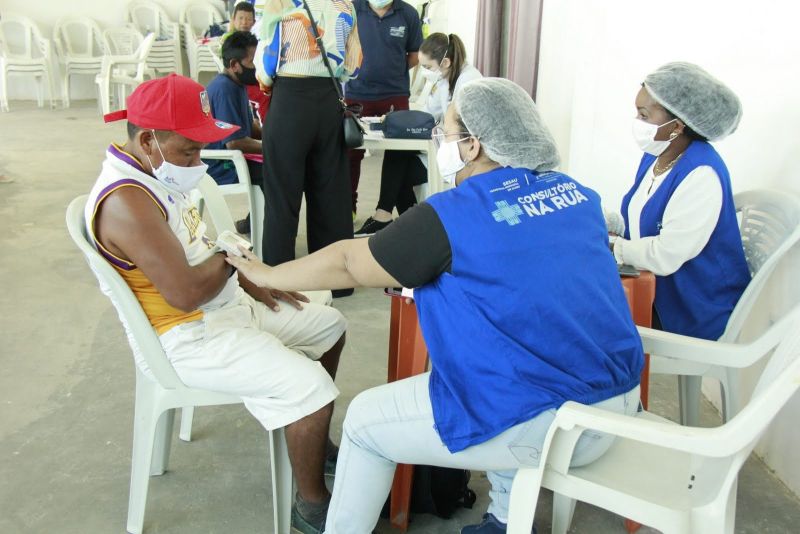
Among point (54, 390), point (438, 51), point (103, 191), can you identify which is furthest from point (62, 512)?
point (438, 51)

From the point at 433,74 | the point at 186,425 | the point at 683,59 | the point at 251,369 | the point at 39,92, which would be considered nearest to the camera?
the point at 251,369

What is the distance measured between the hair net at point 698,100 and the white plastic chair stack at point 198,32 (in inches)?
293

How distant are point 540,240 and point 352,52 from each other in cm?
214

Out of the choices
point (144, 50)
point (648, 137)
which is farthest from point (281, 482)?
point (144, 50)

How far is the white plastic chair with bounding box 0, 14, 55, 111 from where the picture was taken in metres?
8.32

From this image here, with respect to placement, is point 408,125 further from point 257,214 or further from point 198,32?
point 198,32

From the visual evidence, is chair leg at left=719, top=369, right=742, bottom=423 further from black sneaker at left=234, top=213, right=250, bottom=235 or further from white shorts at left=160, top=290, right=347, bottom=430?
black sneaker at left=234, top=213, right=250, bottom=235

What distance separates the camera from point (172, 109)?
5.74ft

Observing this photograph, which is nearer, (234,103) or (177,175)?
(177,175)

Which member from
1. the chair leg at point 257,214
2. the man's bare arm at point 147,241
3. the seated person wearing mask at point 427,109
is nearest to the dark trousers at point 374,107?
the seated person wearing mask at point 427,109

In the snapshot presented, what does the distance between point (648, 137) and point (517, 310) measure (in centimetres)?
101

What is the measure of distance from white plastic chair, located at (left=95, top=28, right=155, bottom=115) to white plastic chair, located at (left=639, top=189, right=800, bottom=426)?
6075mm

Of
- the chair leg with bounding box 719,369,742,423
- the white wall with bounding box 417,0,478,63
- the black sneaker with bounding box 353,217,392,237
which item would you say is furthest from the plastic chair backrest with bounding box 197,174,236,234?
the white wall with bounding box 417,0,478,63

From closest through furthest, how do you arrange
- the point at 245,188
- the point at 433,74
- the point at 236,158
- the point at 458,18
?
1. the point at 236,158
2. the point at 245,188
3. the point at 433,74
4. the point at 458,18
